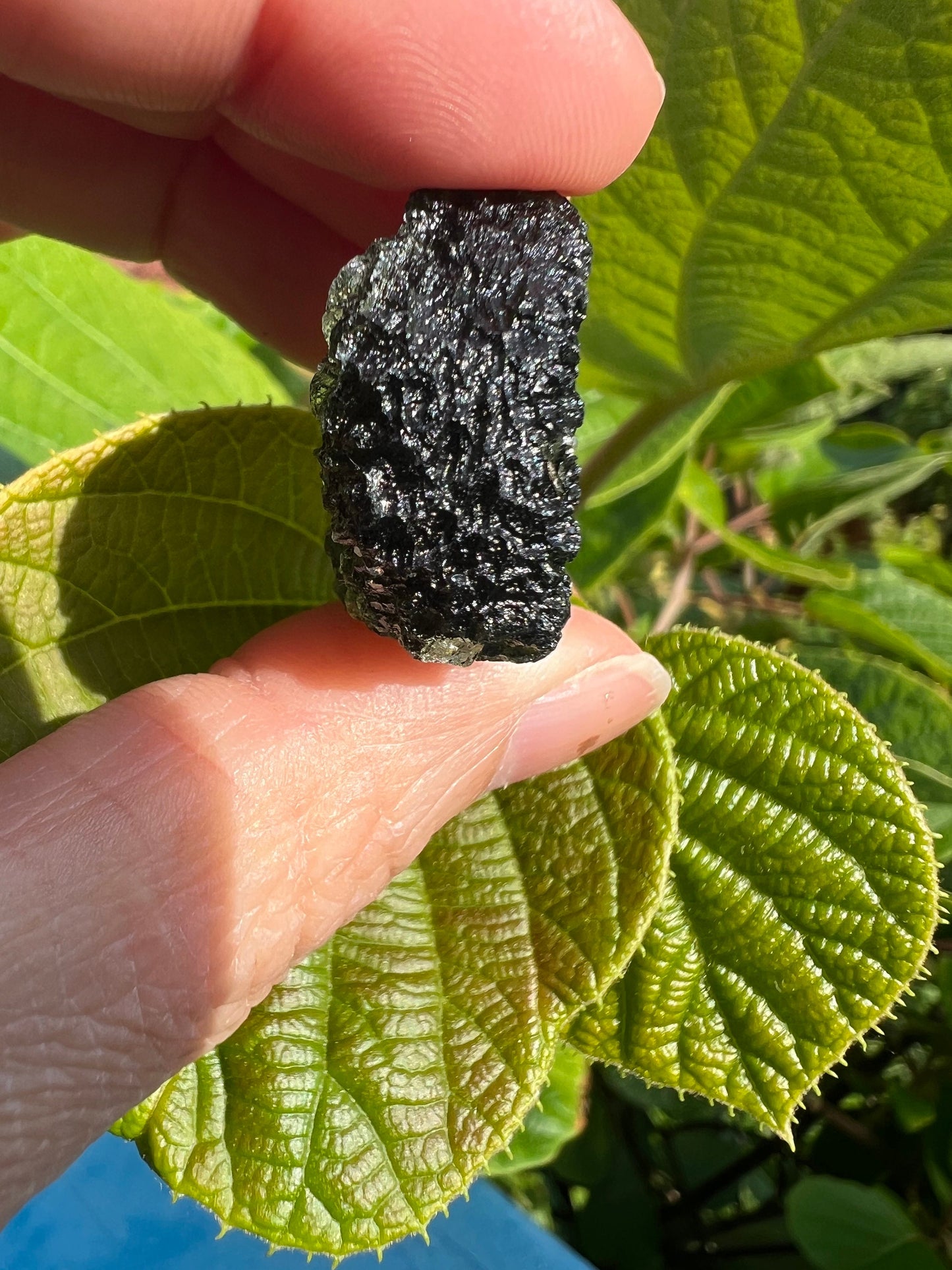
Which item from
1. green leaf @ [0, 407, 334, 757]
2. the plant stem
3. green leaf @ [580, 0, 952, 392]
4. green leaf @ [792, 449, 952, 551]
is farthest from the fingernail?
the plant stem

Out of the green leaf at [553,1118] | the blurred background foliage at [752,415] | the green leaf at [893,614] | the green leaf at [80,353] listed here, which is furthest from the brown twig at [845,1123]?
the green leaf at [80,353]

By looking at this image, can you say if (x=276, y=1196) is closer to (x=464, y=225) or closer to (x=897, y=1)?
(x=464, y=225)

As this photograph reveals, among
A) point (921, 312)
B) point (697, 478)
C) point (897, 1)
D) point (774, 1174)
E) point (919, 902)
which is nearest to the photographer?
point (897, 1)

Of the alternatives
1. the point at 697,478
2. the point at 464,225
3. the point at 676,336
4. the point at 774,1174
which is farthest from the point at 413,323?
the point at 774,1174

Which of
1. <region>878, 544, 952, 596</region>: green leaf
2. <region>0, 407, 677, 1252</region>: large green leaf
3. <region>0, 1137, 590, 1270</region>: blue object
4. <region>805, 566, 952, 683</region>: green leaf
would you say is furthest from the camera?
<region>878, 544, 952, 596</region>: green leaf

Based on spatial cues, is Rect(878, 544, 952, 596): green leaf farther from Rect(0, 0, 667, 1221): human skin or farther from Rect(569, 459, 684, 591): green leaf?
Rect(0, 0, 667, 1221): human skin

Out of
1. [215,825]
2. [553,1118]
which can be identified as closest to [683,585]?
[553,1118]

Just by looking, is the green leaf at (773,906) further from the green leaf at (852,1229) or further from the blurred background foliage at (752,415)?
the green leaf at (852,1229)
